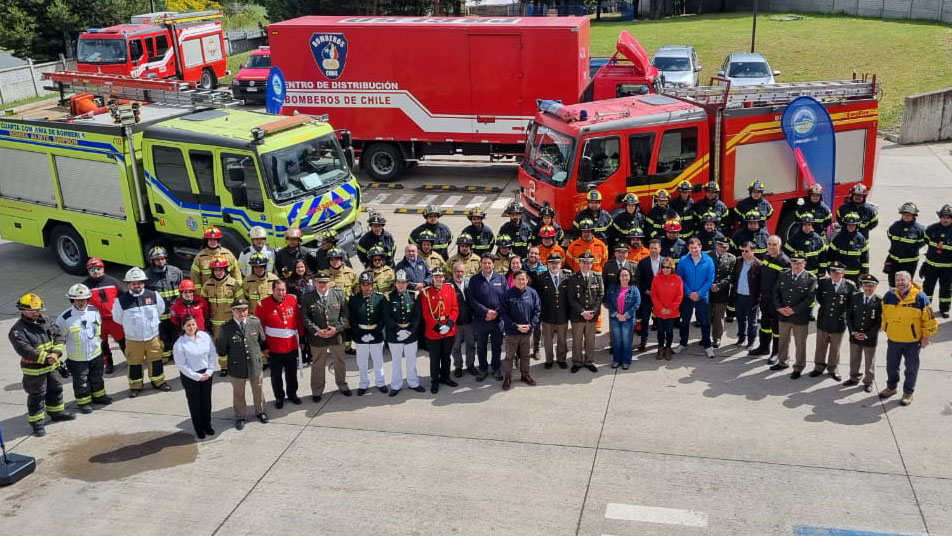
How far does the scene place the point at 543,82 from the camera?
698 inches

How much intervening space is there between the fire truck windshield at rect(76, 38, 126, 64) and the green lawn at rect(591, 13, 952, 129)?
1681cm

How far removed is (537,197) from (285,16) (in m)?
26.7

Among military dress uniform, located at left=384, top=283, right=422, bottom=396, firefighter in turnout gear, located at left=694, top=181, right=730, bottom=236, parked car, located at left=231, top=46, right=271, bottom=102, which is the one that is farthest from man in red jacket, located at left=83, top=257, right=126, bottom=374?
parked car, located at left=231, top=46, right=271, bottom=102

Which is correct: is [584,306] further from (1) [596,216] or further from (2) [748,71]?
(2) [748,71]

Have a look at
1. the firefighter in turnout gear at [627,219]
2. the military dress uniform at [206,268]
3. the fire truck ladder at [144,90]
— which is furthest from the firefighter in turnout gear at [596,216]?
the fire truck ladder at [144,90]

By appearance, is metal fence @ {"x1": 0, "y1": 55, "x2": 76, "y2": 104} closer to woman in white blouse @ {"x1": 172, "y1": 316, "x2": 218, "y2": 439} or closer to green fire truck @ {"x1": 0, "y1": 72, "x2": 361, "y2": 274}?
green fire truck @ {"x1": 0, "y1": 72, "x2": 361, "y2": 274}

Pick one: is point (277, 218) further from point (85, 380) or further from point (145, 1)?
point (145, 1)

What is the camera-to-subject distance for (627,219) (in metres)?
12.2

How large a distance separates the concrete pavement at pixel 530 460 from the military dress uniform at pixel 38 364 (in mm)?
292

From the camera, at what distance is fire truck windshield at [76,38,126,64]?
2819 cm

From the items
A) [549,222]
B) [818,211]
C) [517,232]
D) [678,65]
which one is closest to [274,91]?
[517,232]

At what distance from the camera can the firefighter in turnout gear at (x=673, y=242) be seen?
11141 mm

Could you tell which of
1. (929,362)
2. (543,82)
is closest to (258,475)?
(929,362)

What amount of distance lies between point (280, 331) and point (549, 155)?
5.31 metres
